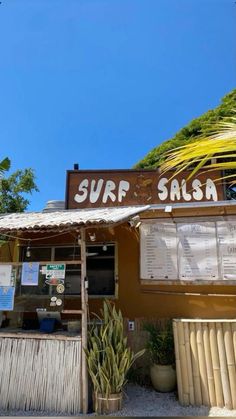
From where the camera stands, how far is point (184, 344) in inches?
201

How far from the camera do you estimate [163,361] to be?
18.1 feet

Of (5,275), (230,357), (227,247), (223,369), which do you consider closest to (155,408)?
(223,369)

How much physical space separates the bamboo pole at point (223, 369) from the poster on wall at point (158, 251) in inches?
57.2

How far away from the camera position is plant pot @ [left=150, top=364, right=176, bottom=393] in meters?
5.48

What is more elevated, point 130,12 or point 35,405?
point 130,12

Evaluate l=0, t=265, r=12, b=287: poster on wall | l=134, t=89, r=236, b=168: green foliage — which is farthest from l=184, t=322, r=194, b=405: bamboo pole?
l=134, t=89, r=236, b=168: green foliage

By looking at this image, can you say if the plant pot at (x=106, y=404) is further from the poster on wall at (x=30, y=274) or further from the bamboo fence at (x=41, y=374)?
the poster on wall at (x=30, y=274)

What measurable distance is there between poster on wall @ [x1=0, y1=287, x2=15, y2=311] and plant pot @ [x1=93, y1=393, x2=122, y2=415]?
182 cm

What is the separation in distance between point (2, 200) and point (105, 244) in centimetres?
723

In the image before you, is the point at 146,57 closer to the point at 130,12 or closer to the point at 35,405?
the point at 130,12

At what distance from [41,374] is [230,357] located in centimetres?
272

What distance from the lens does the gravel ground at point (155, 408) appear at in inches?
185

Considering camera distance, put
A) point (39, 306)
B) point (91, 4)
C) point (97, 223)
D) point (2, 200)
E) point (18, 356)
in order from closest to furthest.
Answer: point (91, 4), point (97, 223), point (18, 356), point (39, 306), point (2, 200)

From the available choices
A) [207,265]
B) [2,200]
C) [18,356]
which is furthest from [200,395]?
[2,200]
